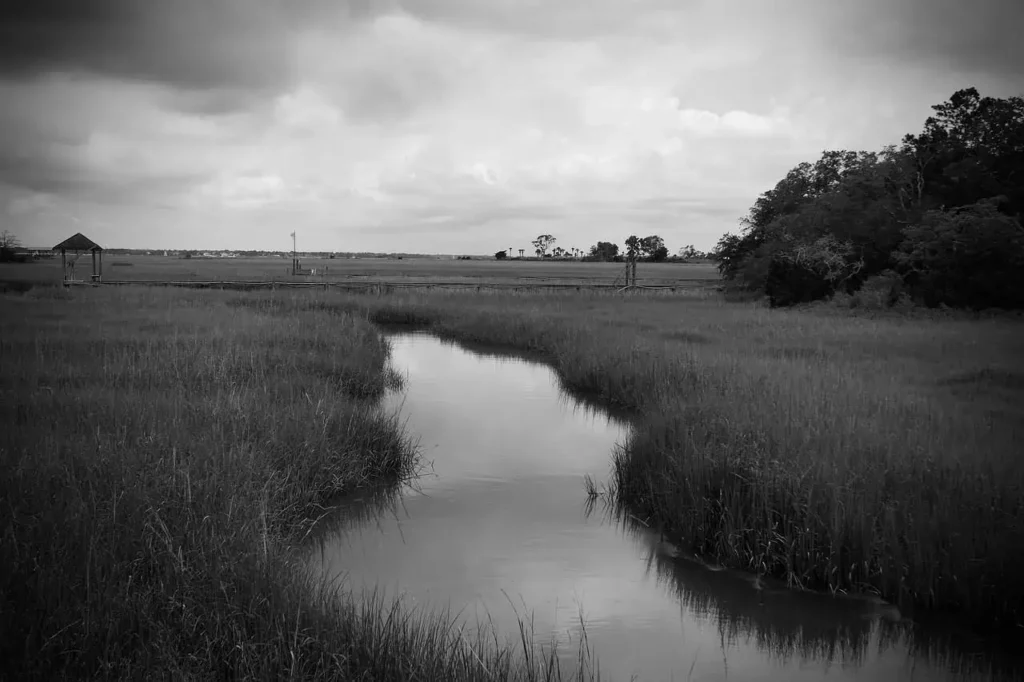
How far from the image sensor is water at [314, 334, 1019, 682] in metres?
6.13

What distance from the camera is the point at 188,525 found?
6.33 m

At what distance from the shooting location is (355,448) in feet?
35.1

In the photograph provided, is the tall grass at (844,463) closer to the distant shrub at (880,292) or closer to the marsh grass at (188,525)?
the marsh grass at (188,525)

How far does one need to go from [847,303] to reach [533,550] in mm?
26092

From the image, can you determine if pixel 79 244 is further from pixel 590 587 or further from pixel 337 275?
pixel 590 587

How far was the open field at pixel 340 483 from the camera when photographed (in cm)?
478

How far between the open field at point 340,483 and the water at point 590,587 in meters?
0.47

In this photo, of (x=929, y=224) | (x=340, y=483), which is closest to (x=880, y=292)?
(x=929, y=224)

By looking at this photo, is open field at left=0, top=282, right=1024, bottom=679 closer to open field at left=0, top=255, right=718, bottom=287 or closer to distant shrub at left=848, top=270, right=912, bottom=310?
distant shrub at left=848, top=270, right=912, bottom=310

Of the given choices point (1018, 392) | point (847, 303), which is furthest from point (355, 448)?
point (847, 303)

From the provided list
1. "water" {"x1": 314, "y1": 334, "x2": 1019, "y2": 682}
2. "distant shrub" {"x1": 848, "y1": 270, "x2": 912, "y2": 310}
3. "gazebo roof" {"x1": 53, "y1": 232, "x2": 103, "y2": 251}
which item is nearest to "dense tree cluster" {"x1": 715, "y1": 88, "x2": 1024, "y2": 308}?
"distant shrub" {"x1": 848, "y1": 270, "x2": 912, "y2": 310}

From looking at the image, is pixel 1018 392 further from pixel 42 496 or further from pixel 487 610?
pixel 42 496

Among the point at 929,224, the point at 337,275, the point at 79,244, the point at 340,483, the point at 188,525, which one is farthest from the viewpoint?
the point at 337,275

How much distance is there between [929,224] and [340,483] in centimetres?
2839
